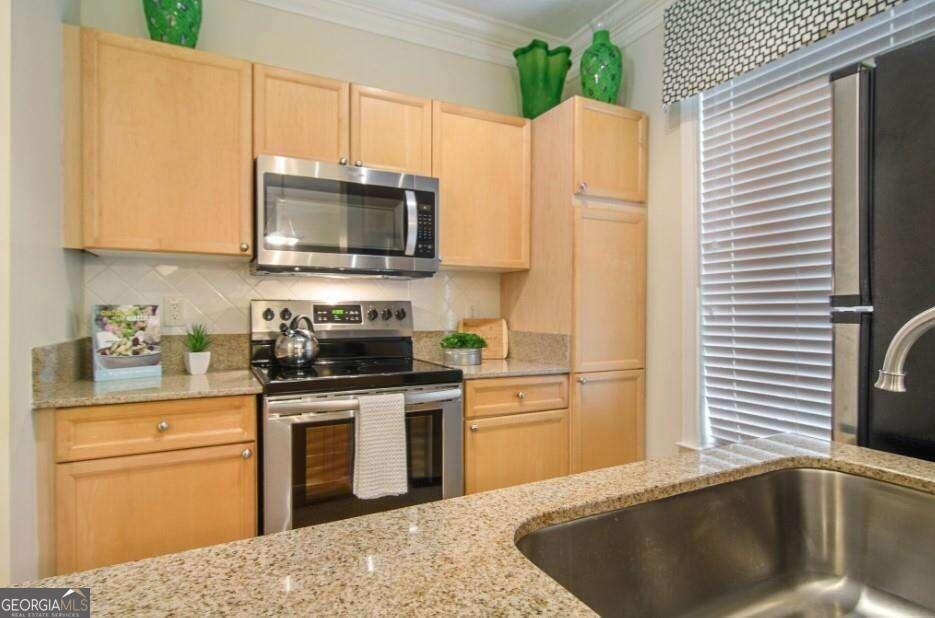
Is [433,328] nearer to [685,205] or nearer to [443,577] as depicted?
[685,205]

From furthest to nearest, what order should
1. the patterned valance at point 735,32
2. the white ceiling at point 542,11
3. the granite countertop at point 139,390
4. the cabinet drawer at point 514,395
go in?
the white ceiling at point 542,11 → the cabinet drawer at point 514,395 → the patterned valance at point 735,32 → the granite countertop at point 139,390

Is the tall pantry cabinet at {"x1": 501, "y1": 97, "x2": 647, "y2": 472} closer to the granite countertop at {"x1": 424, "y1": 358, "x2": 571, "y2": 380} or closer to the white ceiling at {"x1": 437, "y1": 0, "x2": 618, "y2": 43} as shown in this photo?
the granite countertop at {"x1": 424, "y1": 358, "x2": 571, "y2": 380}

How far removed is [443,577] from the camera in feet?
1.80

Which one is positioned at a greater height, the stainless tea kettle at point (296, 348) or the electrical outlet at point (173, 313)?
the electrical outlet at point (173, 313)

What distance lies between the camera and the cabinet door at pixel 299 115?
216 centimetres

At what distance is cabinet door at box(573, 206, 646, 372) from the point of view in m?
2.46

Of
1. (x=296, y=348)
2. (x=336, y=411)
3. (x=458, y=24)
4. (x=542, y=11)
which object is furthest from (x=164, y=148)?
(x=542, y=11)

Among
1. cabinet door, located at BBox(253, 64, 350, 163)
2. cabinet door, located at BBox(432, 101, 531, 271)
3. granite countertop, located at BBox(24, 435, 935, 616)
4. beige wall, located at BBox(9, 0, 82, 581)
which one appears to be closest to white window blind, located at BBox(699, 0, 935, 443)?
cabinet door, located at BBox(432, 101, 531, 271)

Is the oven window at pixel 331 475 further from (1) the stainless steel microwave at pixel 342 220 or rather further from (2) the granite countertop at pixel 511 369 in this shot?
(1) the stainless steel microwave at pixel 342 220

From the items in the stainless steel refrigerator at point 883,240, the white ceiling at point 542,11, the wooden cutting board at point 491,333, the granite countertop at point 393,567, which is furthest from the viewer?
the wooden cutting board at point 491,333

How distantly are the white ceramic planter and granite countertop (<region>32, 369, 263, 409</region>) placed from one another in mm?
70

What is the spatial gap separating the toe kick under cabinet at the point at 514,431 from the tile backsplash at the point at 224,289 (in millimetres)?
675

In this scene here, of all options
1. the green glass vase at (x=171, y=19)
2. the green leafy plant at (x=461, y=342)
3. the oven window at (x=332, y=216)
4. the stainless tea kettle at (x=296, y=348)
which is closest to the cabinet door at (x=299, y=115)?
the oven window at (x=332, y=216)

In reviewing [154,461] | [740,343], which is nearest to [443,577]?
[154,461]
